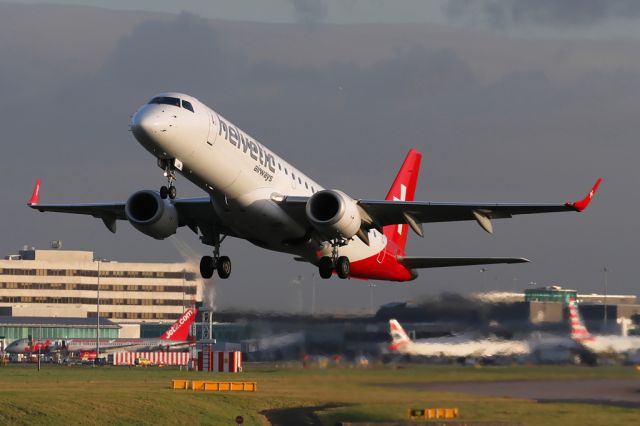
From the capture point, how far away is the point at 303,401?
66.4 metres

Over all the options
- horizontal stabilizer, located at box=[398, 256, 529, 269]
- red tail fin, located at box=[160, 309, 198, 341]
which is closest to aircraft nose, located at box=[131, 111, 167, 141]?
horizontal stabilizer, located at box=[398, 256, 529, 269]

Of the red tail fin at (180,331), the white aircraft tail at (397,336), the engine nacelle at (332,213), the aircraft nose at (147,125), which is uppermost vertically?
the aircraft nose at (147,125)

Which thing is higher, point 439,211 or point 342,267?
point 439,211

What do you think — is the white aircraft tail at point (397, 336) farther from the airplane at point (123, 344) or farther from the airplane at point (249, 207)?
the airplane at point (123, 344)

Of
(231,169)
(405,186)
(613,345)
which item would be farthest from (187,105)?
(613,345)

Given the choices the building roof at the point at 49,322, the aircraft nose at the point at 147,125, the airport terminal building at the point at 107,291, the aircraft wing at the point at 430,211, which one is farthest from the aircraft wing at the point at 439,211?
the airport terminal building at the point at 107,291

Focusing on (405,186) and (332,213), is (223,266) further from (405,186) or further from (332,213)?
(405,186)

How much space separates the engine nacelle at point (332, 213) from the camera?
Result: 4431 cm

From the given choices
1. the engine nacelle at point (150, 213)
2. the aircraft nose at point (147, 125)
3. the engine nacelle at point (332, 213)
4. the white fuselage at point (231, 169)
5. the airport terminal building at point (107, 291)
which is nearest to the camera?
the aircraft nose at point (147, 125)

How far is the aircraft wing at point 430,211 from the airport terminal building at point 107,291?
5559 inches

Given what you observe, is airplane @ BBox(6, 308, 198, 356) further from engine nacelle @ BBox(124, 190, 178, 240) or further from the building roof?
engine nacelle @ BBox(124, 190, 178, 240)

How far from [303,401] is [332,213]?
23932 millimetres

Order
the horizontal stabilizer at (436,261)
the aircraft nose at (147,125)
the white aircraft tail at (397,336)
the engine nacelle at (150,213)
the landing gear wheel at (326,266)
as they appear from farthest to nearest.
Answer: the white aircraft tail at (397,336)
the horizontal stabilizer at (436,261)
the landing gear wheel at (326,266)
the engine nacelle at (150,213)
the aircraft nose at (147,125)

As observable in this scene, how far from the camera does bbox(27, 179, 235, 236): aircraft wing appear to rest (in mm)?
47000
